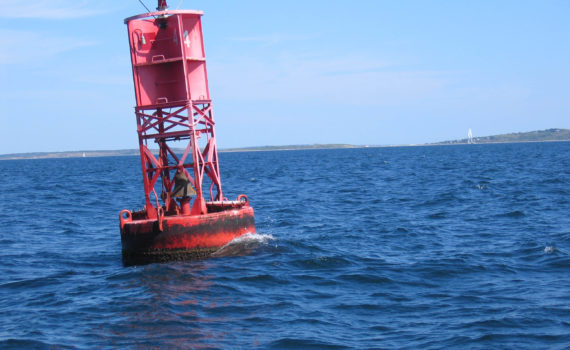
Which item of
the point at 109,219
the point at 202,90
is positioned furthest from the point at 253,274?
the point at 109,219

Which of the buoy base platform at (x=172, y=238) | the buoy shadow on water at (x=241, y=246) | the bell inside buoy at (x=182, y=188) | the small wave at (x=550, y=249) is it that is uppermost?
the bell inside buoy at (x=182, y=188)

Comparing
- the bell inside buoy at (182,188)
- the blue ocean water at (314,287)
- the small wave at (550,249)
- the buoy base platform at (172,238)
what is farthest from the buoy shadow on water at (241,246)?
the small wave at (550,249)

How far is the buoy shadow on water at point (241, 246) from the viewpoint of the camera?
57.9ft

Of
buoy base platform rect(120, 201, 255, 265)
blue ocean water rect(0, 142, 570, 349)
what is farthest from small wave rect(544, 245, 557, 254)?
buoy base platform rect(120, 201, 255, 265)

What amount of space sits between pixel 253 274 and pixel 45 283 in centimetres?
488

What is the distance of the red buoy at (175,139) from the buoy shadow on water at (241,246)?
18cm

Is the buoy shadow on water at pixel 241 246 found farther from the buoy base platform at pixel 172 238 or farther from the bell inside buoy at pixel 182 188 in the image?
the bell inside buoy at pixel 182 188

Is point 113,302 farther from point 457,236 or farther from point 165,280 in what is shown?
point 457,236

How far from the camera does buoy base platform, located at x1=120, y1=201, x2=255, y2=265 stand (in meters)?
16.9

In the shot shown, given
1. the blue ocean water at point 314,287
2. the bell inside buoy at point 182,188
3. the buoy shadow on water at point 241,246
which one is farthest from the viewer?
the bell inside buoy at point 182,188

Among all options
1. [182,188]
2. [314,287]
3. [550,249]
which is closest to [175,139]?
[182,188]

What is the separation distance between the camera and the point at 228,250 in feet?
58.4

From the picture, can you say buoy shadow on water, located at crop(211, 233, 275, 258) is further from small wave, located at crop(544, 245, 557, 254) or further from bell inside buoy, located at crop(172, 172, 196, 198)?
small wave, located at crop(544, 245, 557, 254)

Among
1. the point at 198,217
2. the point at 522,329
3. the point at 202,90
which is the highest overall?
the point at 202,90
